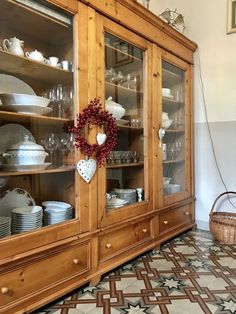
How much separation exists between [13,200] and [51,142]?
16.8 inches

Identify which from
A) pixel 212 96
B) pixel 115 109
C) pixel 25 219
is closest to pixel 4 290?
pixel 25 219

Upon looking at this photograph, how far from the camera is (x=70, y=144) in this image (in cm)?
178

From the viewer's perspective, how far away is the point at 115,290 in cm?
178

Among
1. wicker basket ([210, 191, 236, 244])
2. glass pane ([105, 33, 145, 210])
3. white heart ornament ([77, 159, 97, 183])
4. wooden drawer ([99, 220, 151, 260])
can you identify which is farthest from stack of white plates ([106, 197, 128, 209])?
wicker basket ([210, 191, 236, 244])

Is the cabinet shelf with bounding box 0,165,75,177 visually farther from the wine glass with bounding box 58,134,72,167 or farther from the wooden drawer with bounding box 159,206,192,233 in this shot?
the wooden drawer with bounding box 159,206,192,233

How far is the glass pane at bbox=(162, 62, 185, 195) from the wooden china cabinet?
253 mm

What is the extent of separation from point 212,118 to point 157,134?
867 millimetres

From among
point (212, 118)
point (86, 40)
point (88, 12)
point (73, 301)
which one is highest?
point (88, 12)

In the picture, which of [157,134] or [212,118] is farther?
[212,118]

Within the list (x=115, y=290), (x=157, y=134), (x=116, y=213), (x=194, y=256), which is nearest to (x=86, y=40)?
(x=157, y=134)

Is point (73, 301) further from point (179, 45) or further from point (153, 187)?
point (179, 45)

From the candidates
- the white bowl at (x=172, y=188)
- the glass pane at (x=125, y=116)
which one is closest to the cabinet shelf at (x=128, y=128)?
the glass pane at (x=125, y=116)

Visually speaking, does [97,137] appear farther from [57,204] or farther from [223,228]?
[223,228]

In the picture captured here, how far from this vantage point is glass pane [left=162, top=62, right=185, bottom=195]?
2660mm
